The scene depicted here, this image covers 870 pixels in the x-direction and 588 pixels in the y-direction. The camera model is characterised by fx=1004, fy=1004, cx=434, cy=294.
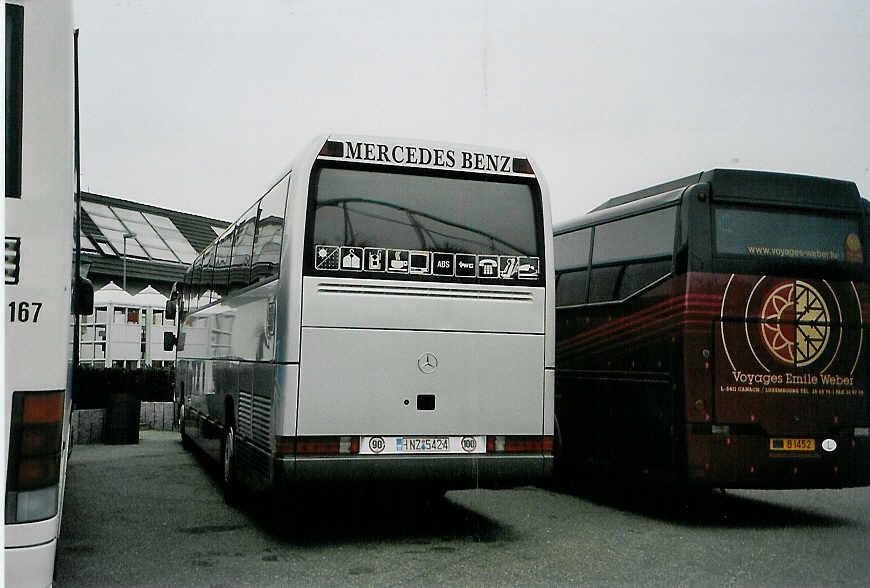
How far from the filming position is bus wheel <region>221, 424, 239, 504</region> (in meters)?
10.1

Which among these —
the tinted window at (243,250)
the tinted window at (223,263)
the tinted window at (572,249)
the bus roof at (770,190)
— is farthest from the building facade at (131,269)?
the bus roof at (770,190)

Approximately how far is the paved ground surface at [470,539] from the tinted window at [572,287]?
2265 millimetres

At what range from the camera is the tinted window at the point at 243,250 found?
10062mm

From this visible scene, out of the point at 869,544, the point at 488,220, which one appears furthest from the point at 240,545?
the point at 869,544

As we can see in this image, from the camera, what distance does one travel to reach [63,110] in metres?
4.49

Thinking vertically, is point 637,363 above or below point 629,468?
above

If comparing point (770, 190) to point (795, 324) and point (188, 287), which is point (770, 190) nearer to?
point (795, 324)

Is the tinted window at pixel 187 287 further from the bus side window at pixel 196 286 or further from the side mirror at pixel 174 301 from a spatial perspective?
the side mirror at pixel 174 301

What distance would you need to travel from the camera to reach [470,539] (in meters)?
8.37

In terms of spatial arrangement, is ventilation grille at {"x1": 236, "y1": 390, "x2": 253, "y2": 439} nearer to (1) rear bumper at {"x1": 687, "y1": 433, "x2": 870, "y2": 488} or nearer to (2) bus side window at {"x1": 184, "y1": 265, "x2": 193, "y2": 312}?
(1) rear bumper at {"x1": 687, "y1": 433, "x2": 870, "y2": 488}

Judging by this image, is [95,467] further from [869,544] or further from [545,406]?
[869,544]

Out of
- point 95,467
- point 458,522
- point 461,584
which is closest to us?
point 461,584

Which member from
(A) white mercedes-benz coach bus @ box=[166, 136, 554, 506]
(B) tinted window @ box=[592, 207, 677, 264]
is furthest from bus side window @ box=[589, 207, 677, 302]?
(A) white mercedes-benz coach bus @ box=[166, 136, 554, 506]

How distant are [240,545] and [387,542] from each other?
46.3 inches
